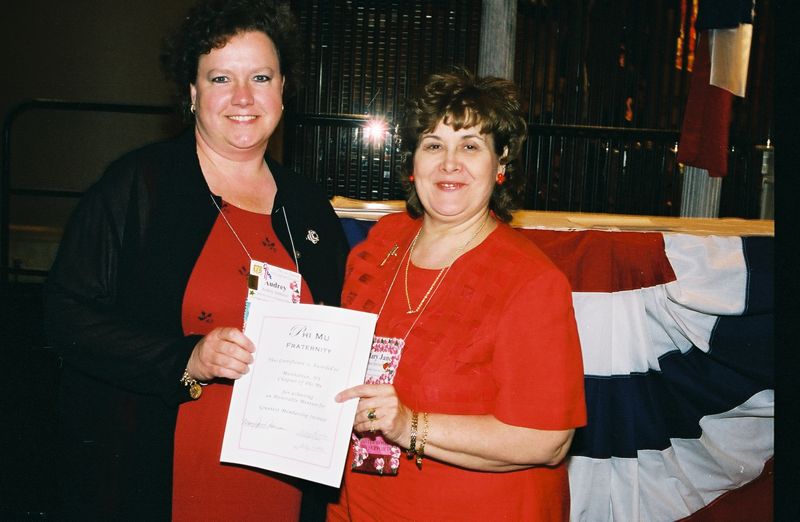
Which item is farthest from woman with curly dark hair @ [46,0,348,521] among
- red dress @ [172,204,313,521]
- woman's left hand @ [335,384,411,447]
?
woman's left hand @ [335,384,411,447]

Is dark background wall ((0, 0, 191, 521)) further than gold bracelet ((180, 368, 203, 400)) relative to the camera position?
Yes

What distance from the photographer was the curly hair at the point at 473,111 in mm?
1855

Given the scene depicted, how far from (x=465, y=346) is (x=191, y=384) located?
68cm

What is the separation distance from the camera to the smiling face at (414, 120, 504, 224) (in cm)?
187

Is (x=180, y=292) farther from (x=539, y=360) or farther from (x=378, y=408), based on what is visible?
(x=539, y=360)

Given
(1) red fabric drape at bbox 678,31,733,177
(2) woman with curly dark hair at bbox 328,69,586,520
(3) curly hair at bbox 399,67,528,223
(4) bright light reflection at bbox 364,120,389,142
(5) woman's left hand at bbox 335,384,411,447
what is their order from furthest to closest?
(4) bright light reflection at bbox 364,120,389,142
(1) red fabric drape at bbox 678,31,733,177
(3) curly hair at bbox 399,67,528,223
(2) woman with curly dark hair at bbox 328,69,586,520
(5) woman's left hand at bbox 335,384,411,447

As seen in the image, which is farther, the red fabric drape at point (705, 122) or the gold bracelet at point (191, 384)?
the red fabric drape at point (705, 122)

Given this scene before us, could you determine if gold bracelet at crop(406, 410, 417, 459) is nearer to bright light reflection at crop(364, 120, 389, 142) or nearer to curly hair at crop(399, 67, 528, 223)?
curly hair at crop(399, 67, 528, 223)

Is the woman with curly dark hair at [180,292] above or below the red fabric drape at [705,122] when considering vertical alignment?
below

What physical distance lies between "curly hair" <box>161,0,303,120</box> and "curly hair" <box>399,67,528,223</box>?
0.43 meters

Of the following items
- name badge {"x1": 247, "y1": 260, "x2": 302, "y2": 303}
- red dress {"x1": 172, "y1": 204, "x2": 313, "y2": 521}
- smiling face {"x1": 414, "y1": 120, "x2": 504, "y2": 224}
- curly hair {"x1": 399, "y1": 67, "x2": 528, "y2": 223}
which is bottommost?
red dress {"x1": 172, "y1": 204, "x2": 313, "y2": 521}
